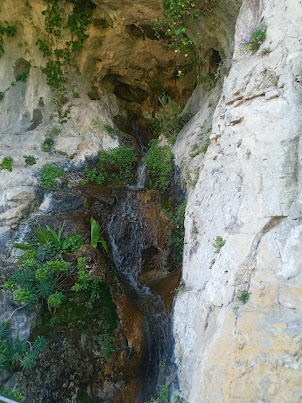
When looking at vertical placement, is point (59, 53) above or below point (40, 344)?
above

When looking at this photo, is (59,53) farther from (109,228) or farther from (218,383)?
(218,383)

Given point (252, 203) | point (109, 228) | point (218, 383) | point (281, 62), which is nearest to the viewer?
point (218, 383)

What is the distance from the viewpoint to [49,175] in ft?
23.8

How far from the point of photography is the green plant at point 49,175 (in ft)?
23.2

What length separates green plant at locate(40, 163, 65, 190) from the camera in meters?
7.07

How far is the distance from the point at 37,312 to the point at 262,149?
178 inches

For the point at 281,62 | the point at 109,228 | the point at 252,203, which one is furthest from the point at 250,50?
the point at 109,228

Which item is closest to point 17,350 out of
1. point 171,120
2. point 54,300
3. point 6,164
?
point 54,300

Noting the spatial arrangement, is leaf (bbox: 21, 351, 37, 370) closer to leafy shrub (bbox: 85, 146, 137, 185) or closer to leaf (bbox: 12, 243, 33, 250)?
leaf (bbox: 12, 243, 33, 250)

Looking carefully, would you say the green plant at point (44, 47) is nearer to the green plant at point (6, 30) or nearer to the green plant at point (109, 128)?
the green plant at point (6, 30)

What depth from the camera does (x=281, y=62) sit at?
4355mm

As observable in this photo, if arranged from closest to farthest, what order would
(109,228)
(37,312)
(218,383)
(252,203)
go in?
(218,383) → (252,203) → (37,312) → (109,228)

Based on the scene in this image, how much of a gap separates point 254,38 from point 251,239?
3534mm

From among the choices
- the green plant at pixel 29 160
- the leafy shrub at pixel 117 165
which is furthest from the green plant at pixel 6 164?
the leafy shrub at pixel 117 165
